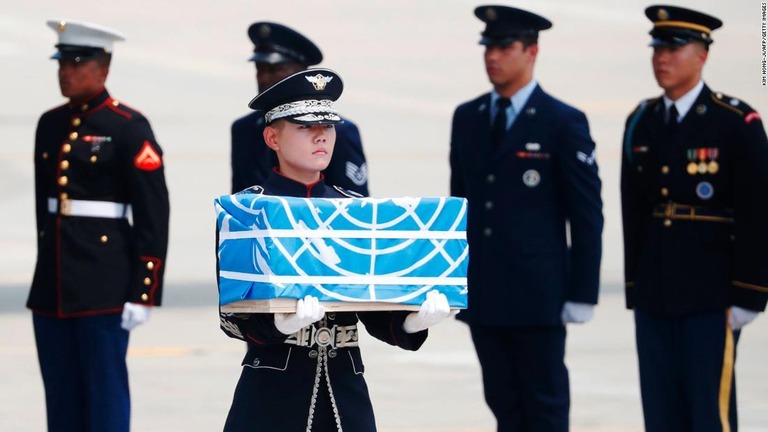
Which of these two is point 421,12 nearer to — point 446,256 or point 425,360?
point 425,360

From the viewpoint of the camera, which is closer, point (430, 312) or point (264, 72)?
point (430, 312)

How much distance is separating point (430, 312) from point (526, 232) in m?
2.45

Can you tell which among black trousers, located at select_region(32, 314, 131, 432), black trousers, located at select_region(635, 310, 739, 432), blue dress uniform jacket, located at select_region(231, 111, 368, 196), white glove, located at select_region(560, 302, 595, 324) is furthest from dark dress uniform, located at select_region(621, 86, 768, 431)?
black trousers, located at select_region(32, 314, 131, 432)

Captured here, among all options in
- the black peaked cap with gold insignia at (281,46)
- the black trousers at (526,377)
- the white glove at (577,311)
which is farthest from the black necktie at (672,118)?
the black peaked cap with gold insignia at (281,46)

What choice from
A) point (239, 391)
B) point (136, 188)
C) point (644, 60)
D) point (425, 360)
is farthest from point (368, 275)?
point (644, 60)

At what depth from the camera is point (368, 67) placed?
67.2 ft

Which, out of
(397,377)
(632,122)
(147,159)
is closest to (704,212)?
(632,122)

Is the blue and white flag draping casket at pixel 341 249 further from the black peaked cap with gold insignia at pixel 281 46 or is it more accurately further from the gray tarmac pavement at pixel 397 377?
the gray tarmac pavement at pixel 397 377

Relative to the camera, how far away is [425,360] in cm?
1048

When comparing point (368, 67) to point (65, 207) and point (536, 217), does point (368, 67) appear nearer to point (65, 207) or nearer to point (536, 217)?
point (536, 217)

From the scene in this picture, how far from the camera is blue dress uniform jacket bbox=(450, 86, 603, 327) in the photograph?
23.7 ft

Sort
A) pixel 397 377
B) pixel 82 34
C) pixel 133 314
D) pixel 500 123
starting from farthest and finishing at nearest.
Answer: pixel 397 377 < pixel 500 123 < pixel 82 34 < pixel 133 314

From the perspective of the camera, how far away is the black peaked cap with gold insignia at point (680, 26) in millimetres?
7117

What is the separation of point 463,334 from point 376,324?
640cm
